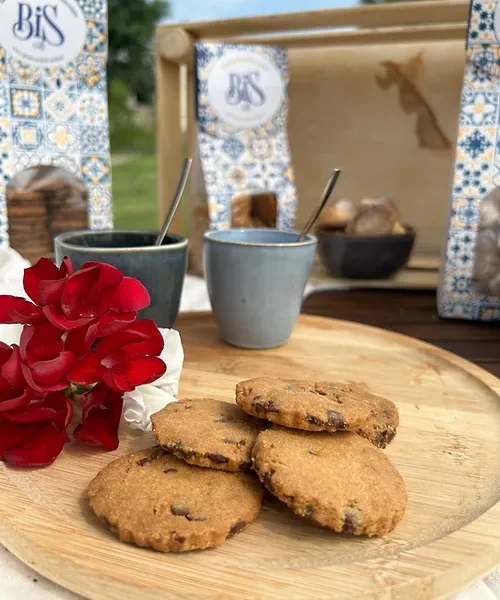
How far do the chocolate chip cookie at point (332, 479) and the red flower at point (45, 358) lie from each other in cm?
15

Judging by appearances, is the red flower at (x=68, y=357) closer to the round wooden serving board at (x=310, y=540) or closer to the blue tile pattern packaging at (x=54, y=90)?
the round wooden serving board at (x=310, y=540)

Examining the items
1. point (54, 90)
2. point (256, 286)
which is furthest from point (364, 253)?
point (54, 90)

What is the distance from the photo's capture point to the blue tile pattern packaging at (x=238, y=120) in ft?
3.05

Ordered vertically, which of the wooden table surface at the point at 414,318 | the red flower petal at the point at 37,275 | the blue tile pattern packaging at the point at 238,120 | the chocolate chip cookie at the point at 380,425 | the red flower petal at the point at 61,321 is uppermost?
the blue tile pattern packaging at the point at 238,120

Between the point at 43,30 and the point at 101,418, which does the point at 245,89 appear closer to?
the point at 43,30

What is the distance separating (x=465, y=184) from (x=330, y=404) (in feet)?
1.70

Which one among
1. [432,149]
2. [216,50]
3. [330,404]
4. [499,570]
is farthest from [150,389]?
[432,149]

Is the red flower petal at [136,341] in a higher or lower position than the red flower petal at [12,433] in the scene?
higher

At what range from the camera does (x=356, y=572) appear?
30cm

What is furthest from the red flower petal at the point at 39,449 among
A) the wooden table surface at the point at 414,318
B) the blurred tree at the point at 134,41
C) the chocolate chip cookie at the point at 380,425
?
the blurred tree at the point at 134,41

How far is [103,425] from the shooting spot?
43 centimetres

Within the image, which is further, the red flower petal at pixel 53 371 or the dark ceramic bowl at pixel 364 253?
the dark ceramic bowl at pixel 364 253

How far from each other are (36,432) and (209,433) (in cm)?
13

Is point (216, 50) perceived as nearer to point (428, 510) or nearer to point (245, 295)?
point (245, 295)
